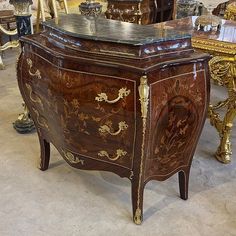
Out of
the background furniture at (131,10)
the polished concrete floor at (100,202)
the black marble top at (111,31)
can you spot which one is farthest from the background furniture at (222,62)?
the background furniture at (131,10)

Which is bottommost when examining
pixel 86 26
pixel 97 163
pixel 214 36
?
pixel 97 163

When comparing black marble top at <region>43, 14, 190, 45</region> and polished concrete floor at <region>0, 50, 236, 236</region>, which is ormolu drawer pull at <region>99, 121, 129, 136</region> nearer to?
black marble top at <region>43, 14, 190, 45</region>

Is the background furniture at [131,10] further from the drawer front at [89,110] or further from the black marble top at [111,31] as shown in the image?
the drawer front at [89,110]

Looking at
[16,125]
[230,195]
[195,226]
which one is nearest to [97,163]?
[195,226]

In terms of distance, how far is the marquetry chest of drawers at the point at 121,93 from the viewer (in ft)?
4.44

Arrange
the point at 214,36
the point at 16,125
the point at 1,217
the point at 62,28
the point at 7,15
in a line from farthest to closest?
the point at 7,15, the point at 16,125, the point at 214,36, the point at 1,217, the point at 62,28

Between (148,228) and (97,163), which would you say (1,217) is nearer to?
(97,163)

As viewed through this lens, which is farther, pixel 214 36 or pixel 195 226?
pixel 214 36

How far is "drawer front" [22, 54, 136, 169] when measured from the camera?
1370 mm

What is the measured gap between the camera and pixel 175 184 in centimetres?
194

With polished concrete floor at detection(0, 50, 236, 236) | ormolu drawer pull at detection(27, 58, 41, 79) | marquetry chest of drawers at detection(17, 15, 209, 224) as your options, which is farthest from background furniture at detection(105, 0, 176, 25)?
ormolu drawer pull at detection(27, 58, 41, 79)

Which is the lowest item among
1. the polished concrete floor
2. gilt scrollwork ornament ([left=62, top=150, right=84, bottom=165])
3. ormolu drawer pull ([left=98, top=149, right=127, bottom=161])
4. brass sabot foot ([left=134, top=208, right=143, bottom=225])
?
the polished concrete floor

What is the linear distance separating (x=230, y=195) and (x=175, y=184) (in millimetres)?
292

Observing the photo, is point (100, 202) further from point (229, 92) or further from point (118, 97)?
point (229, 92)
